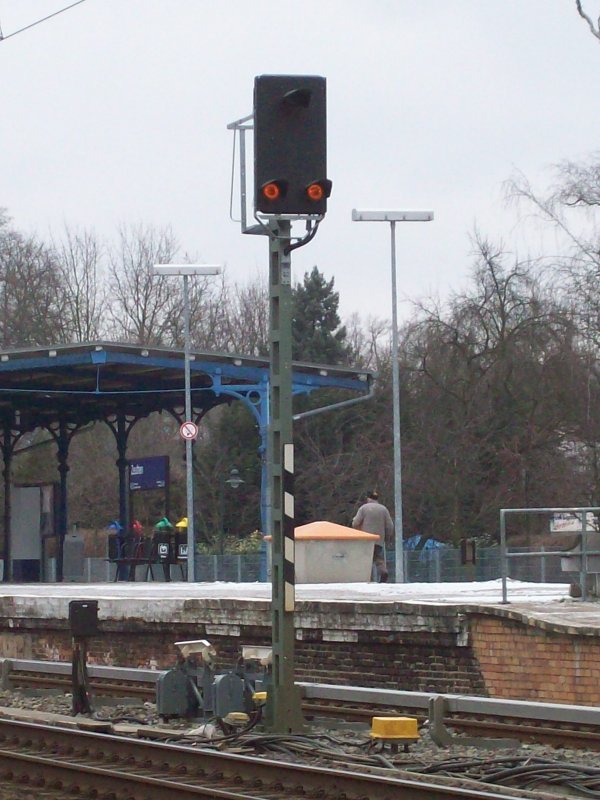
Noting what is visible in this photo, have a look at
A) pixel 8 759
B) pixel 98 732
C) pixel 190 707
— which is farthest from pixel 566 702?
pixel 8 759

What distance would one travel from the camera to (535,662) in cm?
1310

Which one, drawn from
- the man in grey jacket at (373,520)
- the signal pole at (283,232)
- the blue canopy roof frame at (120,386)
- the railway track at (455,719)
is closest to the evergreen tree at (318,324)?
the blue canopy roof frame at (120,386)

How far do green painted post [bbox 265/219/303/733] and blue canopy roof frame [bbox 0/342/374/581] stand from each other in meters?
19.5

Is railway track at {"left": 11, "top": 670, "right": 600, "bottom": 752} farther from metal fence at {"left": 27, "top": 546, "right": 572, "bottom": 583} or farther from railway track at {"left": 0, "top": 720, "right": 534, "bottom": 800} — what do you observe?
metal fence at {"left": 27, "top": 546, "right": 572, "bottom": 583}

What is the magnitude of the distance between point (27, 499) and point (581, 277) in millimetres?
14454

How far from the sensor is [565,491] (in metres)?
42.0

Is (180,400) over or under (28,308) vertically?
under

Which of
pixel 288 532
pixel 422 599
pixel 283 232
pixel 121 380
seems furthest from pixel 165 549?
pixel 283 232

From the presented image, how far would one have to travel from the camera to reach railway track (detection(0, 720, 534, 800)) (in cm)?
834

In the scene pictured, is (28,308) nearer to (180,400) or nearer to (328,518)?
(328,518)

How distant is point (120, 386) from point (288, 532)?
24.1 m

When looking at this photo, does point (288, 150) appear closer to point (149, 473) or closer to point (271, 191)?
point (271, 191)

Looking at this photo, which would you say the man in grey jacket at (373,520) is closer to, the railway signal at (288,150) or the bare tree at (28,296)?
the railway signal at (288,150)

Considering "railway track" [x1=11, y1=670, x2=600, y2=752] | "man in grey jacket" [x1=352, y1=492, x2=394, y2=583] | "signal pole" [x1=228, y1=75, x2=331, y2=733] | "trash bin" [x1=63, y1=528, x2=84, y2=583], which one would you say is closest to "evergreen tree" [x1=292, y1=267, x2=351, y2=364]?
"trash bin" [x1=63, y1=528, x2=84, y2=583]
